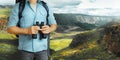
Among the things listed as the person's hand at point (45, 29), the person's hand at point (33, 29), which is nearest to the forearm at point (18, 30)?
the person's hand at point (33, 29)

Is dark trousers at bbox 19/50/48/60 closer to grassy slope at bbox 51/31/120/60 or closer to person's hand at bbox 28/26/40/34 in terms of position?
person's hand at bbox 28/26/40/34

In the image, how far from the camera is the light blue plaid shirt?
Answer: 401 centimetres

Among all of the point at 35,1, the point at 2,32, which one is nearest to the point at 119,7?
the point at 2,32

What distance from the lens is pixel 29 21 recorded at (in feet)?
13.4

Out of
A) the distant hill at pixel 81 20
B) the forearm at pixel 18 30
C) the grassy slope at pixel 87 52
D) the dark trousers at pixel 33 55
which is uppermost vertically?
the forearm at pixel 18 30

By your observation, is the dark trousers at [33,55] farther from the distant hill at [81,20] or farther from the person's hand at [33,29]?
the distant hill at [81,20]

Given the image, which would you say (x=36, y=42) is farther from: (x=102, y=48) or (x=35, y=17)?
(x=102, y=48)

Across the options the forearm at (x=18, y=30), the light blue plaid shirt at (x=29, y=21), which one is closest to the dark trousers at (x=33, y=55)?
the light blue plaid shirt at (x=29, y=21)

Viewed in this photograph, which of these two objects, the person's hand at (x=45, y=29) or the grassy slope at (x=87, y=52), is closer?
the person's hand at (x=45, y=29)

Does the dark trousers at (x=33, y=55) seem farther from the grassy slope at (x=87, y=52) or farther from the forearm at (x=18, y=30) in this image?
the grassy slope at (x=87, y=52)

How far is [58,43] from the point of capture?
671 cm

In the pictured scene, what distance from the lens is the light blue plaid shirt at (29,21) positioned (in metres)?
4.01

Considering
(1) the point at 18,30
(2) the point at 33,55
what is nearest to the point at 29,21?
(1) the point at 18,30

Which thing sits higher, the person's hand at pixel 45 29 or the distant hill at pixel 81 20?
the person's hand at pixel 45 29
